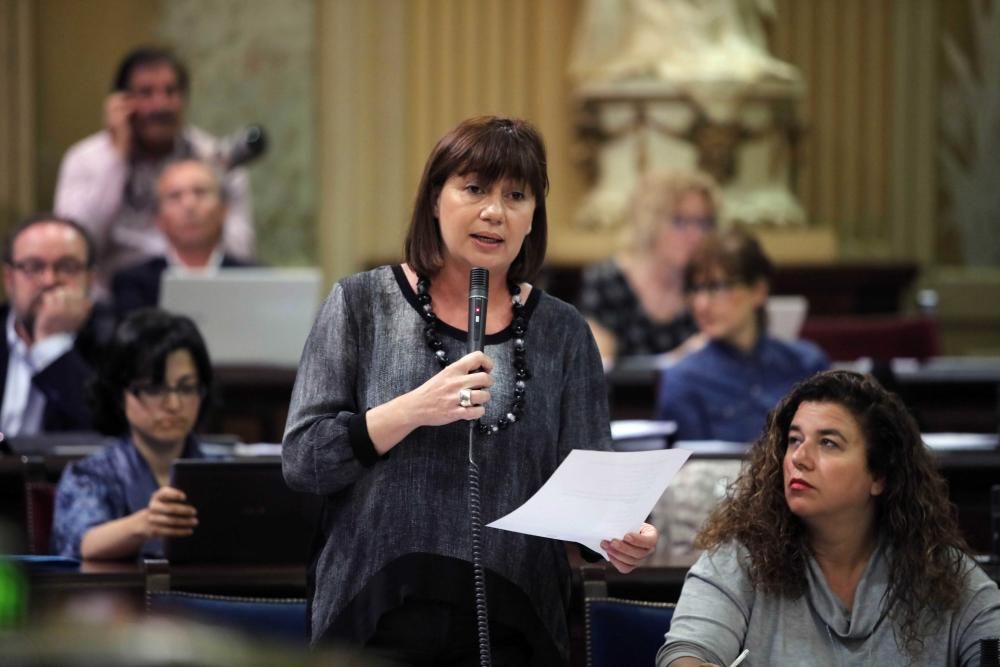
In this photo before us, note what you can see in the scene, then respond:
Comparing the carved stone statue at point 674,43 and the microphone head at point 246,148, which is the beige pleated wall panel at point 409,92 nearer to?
the carved stone statue at point 674,43

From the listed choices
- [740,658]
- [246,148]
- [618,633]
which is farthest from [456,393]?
[246,148]

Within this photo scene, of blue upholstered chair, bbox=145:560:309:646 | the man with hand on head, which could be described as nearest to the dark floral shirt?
blue upholstered chair, bbox=145:560:309:646

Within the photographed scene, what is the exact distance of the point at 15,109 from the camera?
7684 mm

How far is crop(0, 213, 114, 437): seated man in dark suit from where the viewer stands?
4461 mm

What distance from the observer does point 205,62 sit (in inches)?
309

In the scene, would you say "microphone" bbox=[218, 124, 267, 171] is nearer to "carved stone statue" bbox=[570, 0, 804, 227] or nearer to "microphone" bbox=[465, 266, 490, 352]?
"carved stone statue" bbox=[570, 0, 804, 227]

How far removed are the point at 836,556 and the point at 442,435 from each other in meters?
0.76

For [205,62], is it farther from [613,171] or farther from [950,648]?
[950,648]

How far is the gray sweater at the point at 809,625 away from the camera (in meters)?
2.52

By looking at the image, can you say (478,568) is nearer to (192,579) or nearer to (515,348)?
(515,348)

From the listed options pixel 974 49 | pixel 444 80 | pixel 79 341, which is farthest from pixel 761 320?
pixel 974 49

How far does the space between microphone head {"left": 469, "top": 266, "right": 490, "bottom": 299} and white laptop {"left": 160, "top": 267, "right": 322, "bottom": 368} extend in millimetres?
2880

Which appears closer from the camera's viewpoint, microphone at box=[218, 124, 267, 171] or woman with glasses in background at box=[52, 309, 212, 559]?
woman with glasses in background at box=[52, 309, 212, 559]

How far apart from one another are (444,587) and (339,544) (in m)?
0.17
